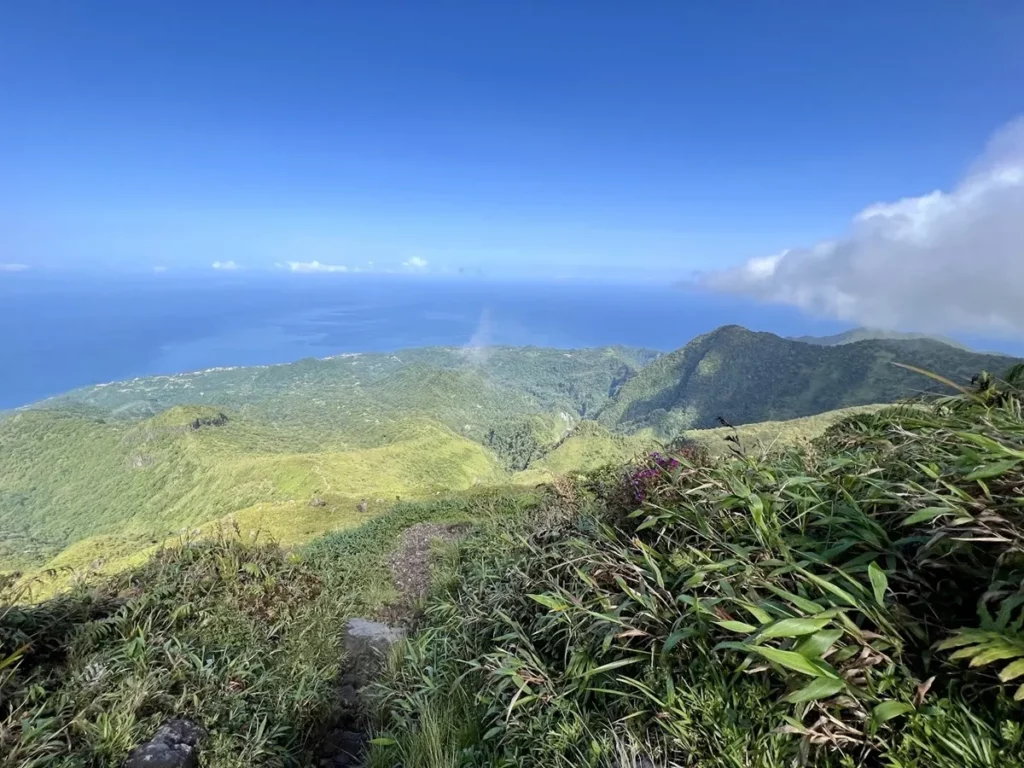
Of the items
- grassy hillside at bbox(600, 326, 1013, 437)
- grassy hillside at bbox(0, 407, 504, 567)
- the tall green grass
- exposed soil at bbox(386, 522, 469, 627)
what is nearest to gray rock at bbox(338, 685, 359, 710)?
the tall green grass

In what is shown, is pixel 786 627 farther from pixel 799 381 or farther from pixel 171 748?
pixel 799 381

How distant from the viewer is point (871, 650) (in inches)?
78.5

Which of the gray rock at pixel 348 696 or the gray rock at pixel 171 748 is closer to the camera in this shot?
the gray rock at pixel 171 748

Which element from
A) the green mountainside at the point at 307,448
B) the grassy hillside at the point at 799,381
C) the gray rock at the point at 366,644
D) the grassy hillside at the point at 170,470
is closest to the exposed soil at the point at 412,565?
the gray rock at the point at 366,644

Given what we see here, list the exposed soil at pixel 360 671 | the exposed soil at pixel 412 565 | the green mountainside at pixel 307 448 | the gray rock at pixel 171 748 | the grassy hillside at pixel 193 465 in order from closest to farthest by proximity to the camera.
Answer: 1. the gray rock at pixel 171 748
2. the exposed soil at pixel 360 671
3. the exposed soil at pixel 412 565
4. the green mountainside at pixel 307 448
5. the grassy hillside at pixel 193 465

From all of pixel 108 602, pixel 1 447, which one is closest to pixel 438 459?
pixel 108 602

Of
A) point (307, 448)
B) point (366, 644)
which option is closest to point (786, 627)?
point (366, 644)

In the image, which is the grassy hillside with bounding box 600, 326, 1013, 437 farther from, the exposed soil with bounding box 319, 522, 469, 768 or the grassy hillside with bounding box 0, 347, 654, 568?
the exposed soil with bounding box 319, 522, 469, 768

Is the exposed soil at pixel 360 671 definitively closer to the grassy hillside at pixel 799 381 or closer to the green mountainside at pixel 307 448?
the green mountainside at pixel 307 448

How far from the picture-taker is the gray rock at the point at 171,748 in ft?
9.76

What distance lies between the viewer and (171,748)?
310 cm

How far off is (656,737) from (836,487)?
167 centimetres

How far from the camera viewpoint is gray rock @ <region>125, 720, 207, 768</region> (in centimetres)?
298

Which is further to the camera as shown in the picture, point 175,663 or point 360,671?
point 360,671
